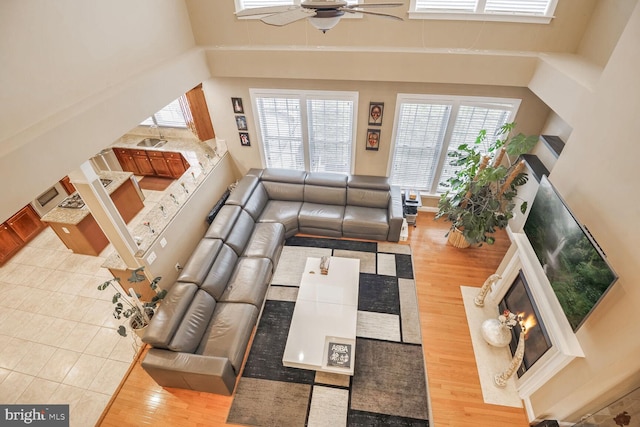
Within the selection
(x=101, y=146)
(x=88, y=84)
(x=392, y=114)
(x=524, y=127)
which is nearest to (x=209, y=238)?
(x=101, y=146)

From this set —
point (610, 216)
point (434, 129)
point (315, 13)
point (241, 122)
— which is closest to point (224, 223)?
point (241, 122)

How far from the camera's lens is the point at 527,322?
3.69 m

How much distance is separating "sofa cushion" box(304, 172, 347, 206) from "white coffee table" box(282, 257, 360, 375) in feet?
5.23

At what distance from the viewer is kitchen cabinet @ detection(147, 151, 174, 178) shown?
7.18 m

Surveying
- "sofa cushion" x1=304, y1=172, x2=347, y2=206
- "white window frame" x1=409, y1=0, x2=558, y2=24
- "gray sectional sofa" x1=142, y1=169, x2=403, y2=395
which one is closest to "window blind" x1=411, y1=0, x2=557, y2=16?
"white window frame" x1=409, y1=0, x2=558, y2=24

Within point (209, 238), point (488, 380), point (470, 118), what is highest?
point (470, 118)

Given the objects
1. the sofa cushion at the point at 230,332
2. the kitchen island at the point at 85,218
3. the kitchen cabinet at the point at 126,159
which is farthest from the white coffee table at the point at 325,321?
the kitchen cabinet at the point at 126,159

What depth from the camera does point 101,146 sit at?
341 cm

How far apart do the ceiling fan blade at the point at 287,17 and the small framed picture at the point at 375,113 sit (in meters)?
3.42

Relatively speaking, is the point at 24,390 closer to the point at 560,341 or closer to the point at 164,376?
the point at 164,376

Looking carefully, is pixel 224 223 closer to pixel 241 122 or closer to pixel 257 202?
pixel 257 202

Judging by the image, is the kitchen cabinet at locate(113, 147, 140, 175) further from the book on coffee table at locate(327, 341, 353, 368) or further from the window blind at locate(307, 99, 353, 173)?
the book on coffee table at locate(327, 341, 353, 368)

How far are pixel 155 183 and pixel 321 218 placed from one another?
4635 mm

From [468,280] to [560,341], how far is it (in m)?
2.11
